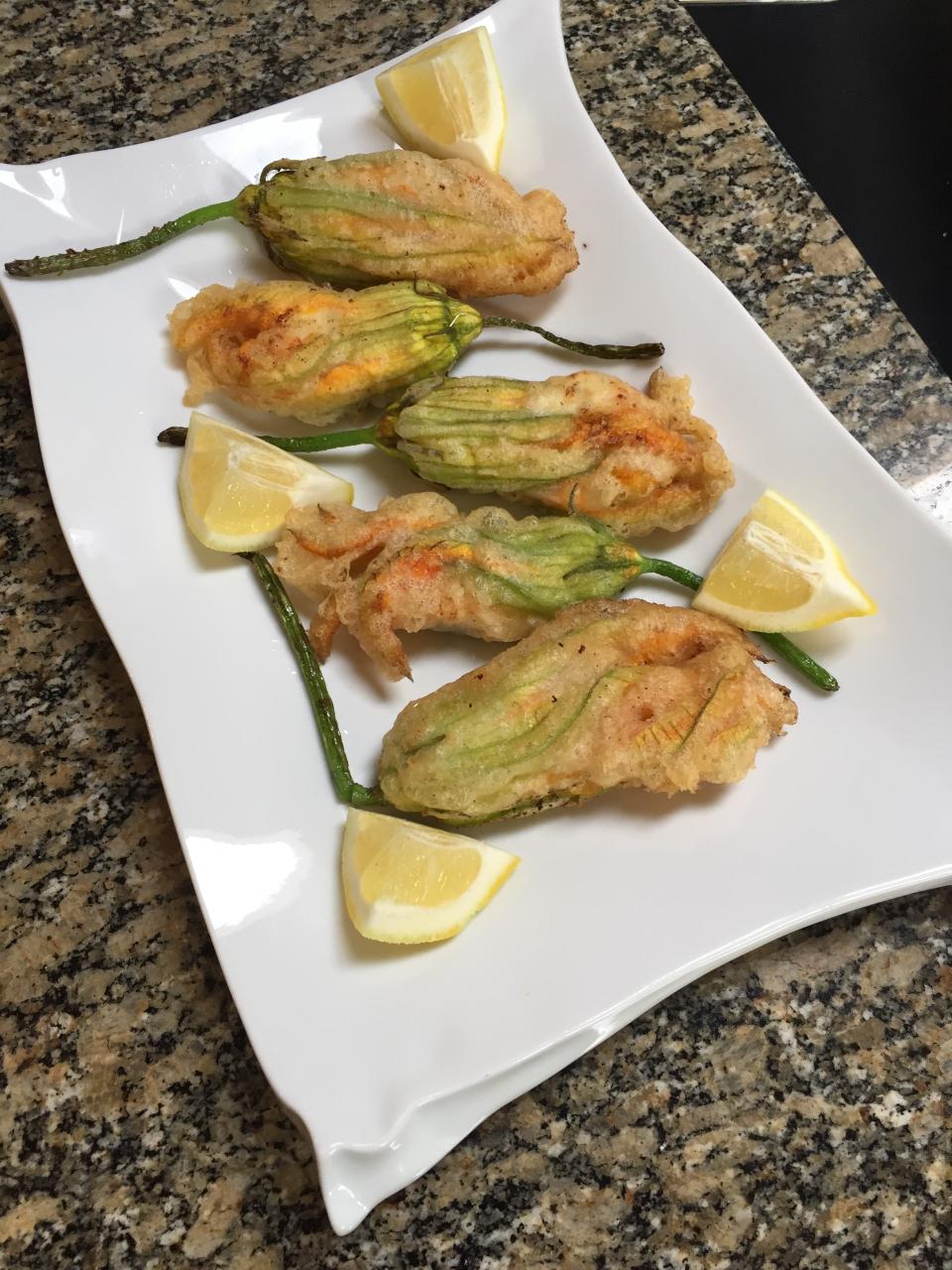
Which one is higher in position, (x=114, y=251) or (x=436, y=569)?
(x=114, y=251)

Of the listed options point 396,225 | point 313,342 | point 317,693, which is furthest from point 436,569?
point 396,225

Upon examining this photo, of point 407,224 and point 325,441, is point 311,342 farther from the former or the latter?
point 407,224

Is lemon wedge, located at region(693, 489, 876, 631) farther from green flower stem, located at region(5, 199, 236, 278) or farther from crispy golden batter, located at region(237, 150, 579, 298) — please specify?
green flower stem, located at region(5, 199, 236, 278)

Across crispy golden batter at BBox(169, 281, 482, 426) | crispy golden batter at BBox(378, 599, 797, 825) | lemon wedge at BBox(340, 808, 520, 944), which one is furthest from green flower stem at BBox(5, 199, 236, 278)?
lemon wedge at BBox(340, 808, 520, 944)

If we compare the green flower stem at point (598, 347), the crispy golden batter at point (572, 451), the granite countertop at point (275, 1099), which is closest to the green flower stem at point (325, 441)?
the crispy golden batter at point (572, 451)

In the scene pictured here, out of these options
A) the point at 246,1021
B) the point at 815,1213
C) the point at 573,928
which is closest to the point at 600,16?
the point at 573,928

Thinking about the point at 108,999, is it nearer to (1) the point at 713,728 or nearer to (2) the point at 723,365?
(1) the point at 713,728

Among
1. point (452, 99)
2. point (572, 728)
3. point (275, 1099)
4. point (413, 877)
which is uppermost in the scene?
point (452, 99)

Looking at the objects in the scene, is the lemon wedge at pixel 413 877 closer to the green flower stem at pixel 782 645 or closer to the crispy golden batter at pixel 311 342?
the green flower stem at pixel 782 645
